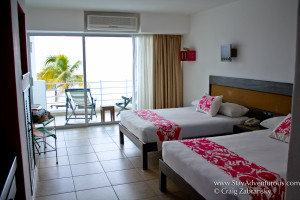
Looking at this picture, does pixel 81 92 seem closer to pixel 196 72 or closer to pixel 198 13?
pixel 196 72

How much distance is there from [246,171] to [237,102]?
8.50 ft

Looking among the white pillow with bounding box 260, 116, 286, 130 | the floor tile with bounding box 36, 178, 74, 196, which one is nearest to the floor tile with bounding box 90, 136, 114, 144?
the floor tile with bounding box 36, 178, 74, 196

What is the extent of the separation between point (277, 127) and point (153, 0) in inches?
111

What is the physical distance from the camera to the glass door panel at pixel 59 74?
20.0 feet

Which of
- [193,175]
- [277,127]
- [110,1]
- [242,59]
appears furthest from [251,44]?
[193,175]

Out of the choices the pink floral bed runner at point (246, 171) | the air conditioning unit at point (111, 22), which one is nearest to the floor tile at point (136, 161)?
the pink floral bed runner at point (246, 171)

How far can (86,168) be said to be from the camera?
3961mm

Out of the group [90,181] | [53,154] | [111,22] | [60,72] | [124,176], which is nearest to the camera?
[90,181]

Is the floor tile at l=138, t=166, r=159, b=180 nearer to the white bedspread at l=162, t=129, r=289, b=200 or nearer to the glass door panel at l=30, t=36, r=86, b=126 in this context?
the white bedspread at l=162, t=129, r=289, b=200

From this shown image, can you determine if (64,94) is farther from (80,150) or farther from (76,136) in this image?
(80,150)

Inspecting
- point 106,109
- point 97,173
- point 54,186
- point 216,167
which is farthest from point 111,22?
point 216,167

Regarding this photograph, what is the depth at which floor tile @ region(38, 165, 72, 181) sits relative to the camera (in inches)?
146

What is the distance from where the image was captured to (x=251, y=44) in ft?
14.6

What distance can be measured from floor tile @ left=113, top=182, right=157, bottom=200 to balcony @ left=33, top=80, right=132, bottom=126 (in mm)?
3423
